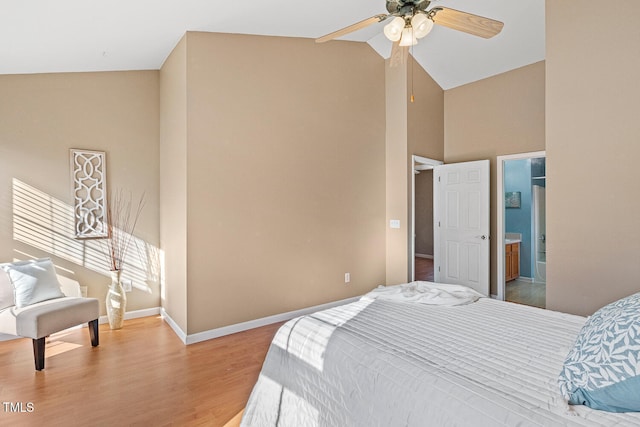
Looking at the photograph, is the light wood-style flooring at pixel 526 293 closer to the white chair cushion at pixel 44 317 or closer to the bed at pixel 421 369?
the bed at pixel 421 369

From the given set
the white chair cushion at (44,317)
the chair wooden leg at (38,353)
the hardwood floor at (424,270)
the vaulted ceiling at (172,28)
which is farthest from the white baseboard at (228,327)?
the hardwood floor at (424,270)

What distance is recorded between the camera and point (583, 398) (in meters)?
1.12

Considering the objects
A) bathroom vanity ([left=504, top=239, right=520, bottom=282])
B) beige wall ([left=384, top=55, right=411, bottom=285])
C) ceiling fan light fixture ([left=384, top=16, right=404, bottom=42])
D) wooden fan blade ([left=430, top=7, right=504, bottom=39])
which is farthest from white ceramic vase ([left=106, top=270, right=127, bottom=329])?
bathroom vanity ([left=504, top=239, right=520, bottom=282])

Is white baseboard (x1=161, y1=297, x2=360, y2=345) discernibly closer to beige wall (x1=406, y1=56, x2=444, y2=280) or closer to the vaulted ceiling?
beige wall (x1=406, y1=56, x2=444, y2=280)

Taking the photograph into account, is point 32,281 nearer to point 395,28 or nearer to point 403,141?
point 395,28

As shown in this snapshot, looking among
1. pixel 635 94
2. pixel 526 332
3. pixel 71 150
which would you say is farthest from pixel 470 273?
pixel 71 150

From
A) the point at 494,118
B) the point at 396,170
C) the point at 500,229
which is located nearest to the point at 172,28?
the point at 396,170

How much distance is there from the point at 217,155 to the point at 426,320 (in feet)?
8.02

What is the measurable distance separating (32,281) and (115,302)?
2.42ft

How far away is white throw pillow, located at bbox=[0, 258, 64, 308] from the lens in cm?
286

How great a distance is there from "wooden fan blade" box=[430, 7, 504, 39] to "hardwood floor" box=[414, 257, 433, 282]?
4.52 m

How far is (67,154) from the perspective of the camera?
136 inches

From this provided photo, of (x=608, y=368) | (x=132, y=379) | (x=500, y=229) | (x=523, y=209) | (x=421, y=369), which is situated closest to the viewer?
(x=608, y=368)

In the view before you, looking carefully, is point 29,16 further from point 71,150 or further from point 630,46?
point 630,46
